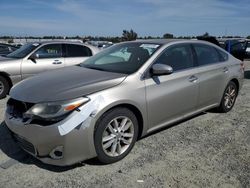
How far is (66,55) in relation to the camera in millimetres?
8609

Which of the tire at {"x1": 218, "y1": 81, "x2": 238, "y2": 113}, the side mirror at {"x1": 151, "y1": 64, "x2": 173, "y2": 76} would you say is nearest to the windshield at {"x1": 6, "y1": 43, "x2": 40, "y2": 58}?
the side mirror at {"x1": 151, "y1": 64, "x2": 173, "y2": 76}

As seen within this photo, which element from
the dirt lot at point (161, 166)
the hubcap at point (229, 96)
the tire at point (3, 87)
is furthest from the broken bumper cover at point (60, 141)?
the tire at point (3, 87)

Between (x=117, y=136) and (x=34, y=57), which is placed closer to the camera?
(x=117, y=136)

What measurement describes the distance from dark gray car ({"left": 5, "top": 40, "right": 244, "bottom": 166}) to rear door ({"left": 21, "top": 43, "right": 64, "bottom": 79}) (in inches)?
130

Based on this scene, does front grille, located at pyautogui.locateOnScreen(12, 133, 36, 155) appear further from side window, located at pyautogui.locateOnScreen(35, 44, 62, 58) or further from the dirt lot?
side window, located at pyautogui.locateOnScreen(35, 44, 62, 58)

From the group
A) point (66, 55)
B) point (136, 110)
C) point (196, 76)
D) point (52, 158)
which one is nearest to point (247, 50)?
point (66, 55)

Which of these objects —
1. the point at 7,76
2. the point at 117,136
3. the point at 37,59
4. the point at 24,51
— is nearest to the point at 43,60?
the point at 37,59

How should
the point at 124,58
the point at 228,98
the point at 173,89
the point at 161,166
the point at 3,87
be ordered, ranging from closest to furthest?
the point at 161,166, the point at 173,89, the point at 124,58, the point at 228,98, the point at 3,87

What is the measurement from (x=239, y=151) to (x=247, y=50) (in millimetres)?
14712

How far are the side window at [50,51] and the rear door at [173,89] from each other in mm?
4665

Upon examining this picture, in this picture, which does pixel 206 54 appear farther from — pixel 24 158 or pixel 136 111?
pixel 24 158

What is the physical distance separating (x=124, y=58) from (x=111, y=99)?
1.32 metres

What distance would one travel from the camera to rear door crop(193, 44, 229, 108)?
500 cm

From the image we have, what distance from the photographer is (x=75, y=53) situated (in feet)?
28.8
